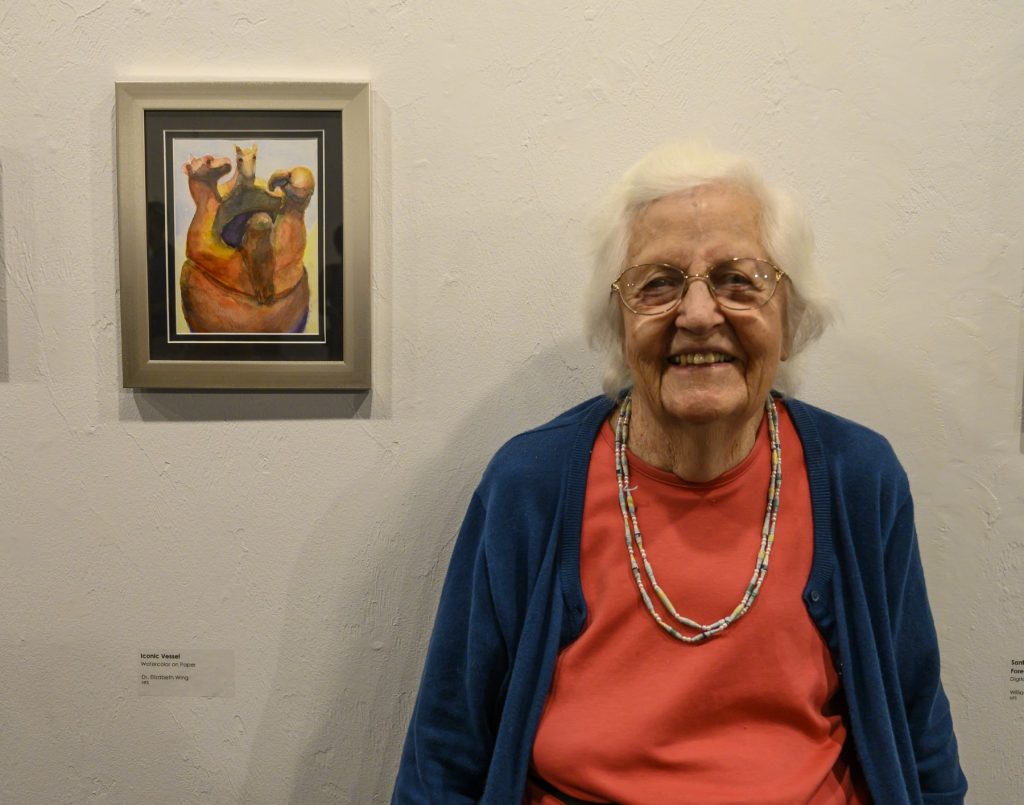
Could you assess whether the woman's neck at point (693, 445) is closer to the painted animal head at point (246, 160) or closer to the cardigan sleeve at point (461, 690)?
the cardigan sleeve at point (461, 690)

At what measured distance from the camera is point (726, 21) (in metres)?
1.10

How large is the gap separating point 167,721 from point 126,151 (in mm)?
832

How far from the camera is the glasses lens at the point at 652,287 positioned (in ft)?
2.98

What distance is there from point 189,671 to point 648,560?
0.72 metres

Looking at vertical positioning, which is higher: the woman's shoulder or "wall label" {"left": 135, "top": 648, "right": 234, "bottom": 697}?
the woman's shoulder

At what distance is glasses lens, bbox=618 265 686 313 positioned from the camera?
2.98 ft

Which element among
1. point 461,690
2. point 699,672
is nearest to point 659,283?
point 699,672

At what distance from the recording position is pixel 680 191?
91cm

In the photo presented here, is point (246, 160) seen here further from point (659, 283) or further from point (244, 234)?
point (659, 283)

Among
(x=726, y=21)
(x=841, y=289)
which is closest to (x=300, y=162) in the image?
(x=726, y=21)

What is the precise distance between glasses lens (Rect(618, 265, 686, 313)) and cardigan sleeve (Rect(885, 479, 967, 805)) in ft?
1.27

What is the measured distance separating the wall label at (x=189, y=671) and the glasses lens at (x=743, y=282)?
870 mm

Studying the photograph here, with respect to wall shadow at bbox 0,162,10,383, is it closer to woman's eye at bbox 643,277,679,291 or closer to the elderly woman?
the elderly woman

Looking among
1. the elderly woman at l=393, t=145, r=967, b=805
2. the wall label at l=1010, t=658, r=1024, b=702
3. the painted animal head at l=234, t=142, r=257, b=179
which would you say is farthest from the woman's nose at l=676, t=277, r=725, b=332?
the wall label at l=1010, t=658, r=1024, b=702
